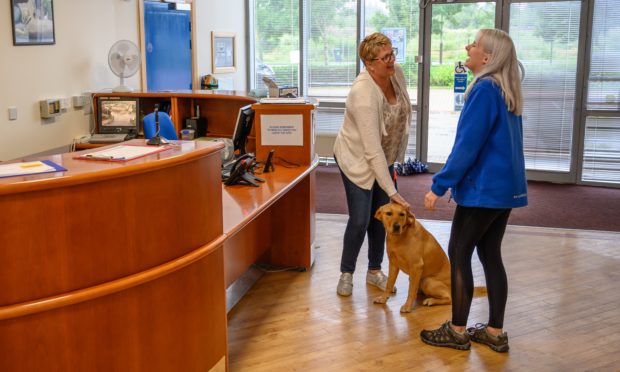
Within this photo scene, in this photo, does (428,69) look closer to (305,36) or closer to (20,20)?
(305,36)

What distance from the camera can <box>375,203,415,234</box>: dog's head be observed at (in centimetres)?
388

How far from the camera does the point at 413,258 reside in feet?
13.1

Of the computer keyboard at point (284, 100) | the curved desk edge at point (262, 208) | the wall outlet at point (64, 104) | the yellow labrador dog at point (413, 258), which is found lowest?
the yellow labrador dog at point (413, 258)

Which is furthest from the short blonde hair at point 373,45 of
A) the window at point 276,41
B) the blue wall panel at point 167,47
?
the window at point 276,41

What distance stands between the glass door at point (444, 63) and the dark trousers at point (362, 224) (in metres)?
4.38

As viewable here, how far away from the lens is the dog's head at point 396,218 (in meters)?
3.88

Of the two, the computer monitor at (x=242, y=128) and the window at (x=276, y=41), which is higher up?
the window at (x=276, y=41)

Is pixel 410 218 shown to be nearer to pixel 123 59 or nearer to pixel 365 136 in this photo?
pixel 365 136

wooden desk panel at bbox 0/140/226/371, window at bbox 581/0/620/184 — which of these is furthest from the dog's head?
window at bbox 581/0/620/184

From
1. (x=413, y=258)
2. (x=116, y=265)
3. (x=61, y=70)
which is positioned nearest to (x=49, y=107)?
(x=61, y=70)

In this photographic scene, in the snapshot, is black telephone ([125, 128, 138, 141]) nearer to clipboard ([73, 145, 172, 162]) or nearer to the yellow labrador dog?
the yellow labrador dog

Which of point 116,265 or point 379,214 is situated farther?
point 379,214

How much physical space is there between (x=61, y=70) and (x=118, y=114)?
2.03 ft

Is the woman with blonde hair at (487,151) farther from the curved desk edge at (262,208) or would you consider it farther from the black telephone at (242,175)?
the black telephone at (242,175)
